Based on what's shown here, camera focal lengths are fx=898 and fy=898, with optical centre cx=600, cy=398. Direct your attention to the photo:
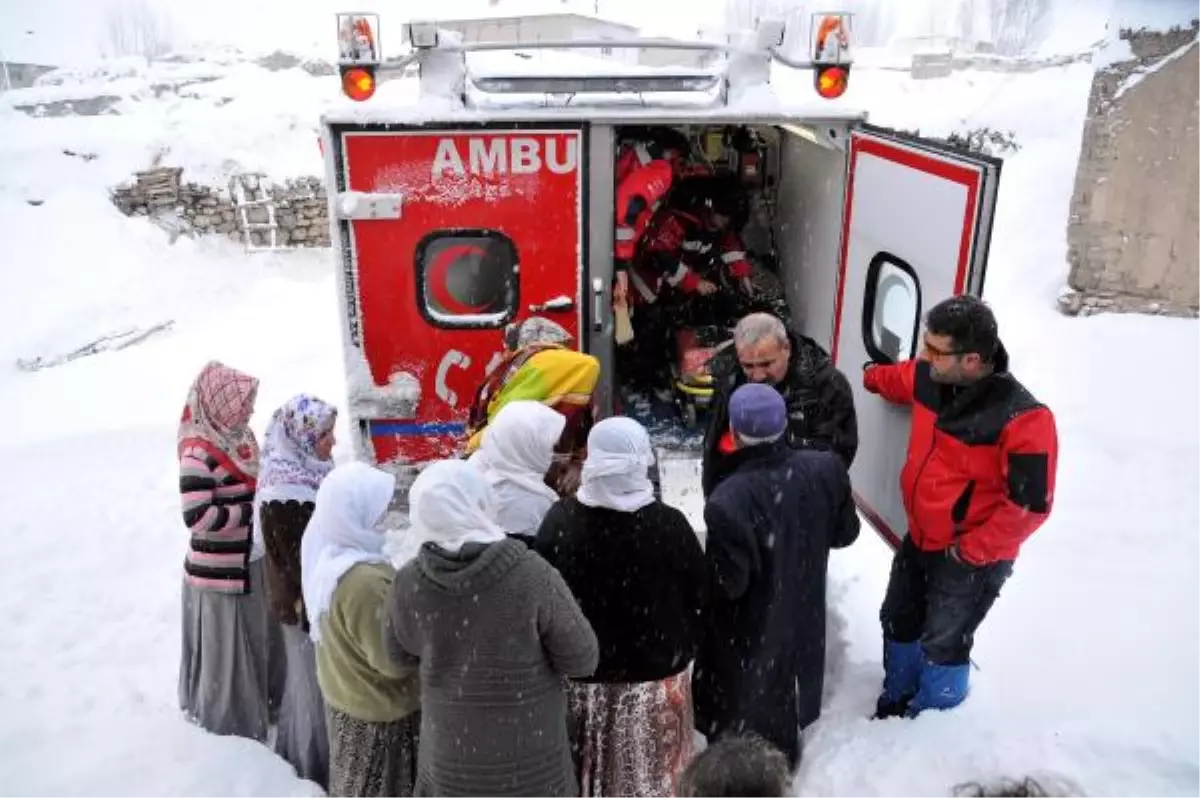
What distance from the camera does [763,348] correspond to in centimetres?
364

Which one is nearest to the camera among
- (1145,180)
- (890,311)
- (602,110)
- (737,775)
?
(737,775)

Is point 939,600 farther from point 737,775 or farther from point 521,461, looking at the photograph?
point 737,775

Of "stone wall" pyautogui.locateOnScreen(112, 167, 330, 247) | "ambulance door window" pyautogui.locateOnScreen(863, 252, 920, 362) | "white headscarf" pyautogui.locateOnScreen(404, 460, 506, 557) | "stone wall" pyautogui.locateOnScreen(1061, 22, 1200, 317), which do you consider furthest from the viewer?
"stone wall" pyautogui.locateOnScreen(112, 167, 330, 247)

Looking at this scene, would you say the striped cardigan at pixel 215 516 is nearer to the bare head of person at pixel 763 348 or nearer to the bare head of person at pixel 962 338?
the bare head of person at pixel 763 348

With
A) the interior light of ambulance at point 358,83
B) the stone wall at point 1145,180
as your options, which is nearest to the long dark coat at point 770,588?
the interior light of ambulance at point 358,83

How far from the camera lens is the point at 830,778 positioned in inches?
129

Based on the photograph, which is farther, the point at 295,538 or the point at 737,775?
the point at 295,538

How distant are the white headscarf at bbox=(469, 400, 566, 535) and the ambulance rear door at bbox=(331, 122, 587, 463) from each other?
1.55 meters

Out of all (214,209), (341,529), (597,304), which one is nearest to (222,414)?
(341,529)

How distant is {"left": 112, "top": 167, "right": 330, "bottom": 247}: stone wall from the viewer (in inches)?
615

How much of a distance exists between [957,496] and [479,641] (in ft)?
5.97

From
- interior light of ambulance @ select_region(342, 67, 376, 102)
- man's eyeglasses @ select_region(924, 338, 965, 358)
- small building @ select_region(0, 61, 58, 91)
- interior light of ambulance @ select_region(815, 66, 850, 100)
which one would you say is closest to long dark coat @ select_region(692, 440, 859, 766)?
man's eyeglasses @ select_region(924, 338, 965, 358)

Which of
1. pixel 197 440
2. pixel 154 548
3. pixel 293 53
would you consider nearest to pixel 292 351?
pixel 154 548

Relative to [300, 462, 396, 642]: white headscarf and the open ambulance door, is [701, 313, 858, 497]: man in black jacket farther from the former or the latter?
[300, 462, 396, 642]: white headscarf
